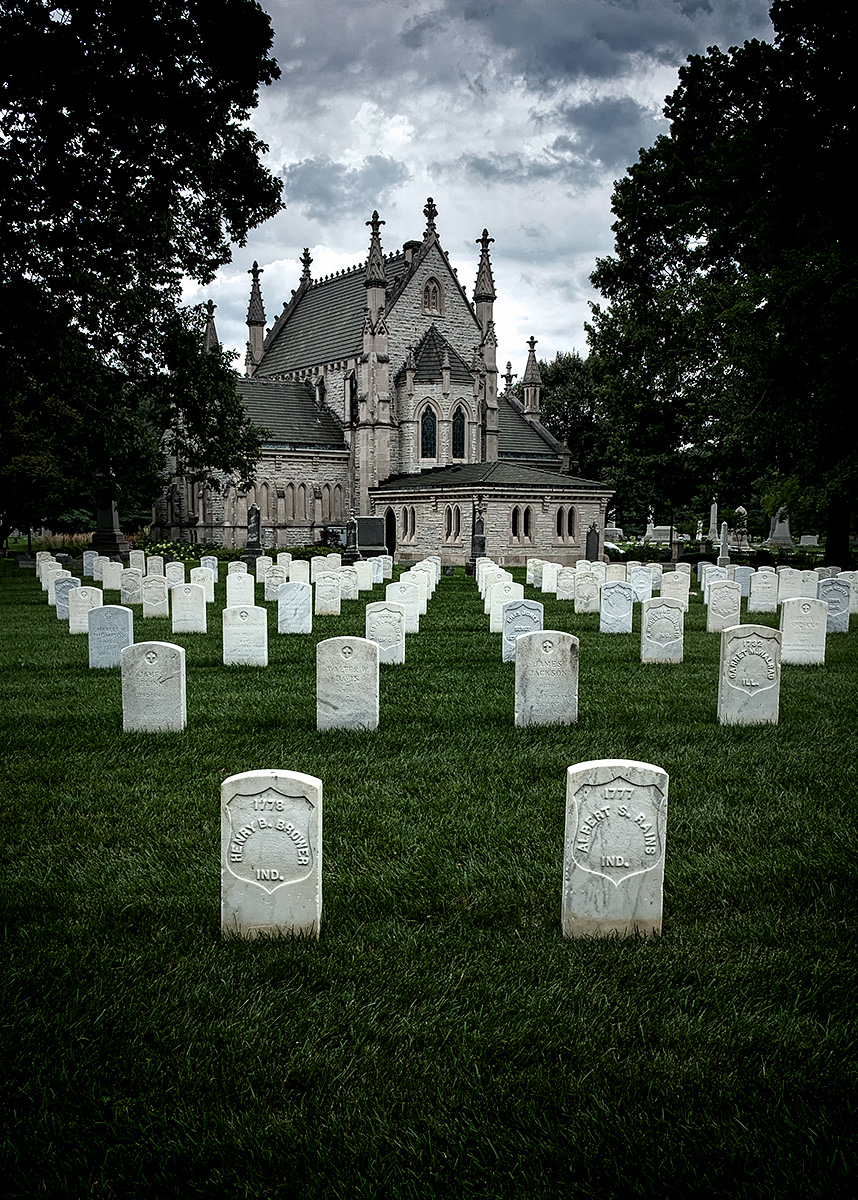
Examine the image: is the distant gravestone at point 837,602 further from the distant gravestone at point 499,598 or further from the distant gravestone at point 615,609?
the distant gravestone at point 499,598

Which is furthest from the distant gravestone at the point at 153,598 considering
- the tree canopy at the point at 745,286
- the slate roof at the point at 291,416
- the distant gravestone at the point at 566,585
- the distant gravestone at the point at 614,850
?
the slate roof at the point at 291,416

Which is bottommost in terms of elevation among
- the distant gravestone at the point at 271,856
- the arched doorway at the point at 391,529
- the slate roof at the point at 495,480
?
the distant gravestone at the point at 271,856

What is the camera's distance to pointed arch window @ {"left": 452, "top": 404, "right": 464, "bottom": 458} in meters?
48.7

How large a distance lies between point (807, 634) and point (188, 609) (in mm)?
9389

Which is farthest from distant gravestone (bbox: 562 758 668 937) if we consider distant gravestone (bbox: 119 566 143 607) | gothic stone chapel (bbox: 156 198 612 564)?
gothic stone chapel (bbox: 156 198 612 564)

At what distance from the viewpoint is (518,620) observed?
1207 cm

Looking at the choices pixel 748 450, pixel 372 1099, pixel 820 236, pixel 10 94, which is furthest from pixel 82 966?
pixel 748 450

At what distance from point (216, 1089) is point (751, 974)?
7.56 feet

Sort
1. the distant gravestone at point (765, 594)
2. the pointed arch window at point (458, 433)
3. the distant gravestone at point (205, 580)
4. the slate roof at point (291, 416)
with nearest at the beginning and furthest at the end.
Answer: the distant gravestone at point (765, 594)
the distant gravestone at point (205, 580)
the slate roof at point (291, 416)
the pointed arch window at point (458, 433)

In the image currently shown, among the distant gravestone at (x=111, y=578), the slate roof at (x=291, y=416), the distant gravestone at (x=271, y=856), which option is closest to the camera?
the distant gravestone at (x=271, y=856)

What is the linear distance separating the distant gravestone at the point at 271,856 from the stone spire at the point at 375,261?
45206 millimetres

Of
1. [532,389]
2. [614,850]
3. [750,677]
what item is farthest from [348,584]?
[532,389]

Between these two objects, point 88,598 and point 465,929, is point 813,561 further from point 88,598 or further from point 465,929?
point 465,929

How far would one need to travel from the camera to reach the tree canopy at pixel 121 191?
1495cm
